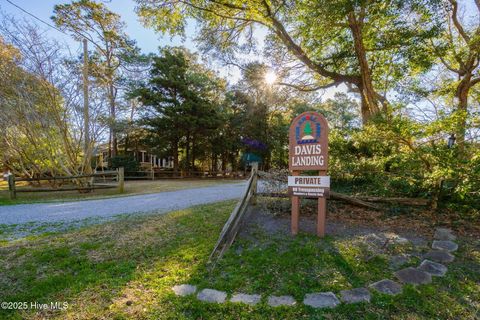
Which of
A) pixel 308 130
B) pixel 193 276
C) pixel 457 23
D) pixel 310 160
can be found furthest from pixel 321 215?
pixel 457 23

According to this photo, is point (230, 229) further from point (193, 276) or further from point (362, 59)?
point (362, 59)

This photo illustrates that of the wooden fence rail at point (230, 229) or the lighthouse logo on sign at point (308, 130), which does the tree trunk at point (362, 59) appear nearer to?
the lighthouse logo on sign at point (308, 130)

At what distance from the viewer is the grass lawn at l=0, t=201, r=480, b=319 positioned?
211cm

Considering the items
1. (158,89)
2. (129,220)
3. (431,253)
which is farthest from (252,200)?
(158,89)

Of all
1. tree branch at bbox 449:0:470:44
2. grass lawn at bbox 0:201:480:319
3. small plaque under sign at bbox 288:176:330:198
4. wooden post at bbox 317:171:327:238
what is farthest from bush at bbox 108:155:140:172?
tree branch at bbox 449:0:470:44

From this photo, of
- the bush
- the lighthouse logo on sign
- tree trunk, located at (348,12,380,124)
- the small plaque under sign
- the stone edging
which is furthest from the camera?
the bush

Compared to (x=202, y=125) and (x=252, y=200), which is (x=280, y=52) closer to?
(x=252, y=200)

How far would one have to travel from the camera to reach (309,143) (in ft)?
12.4

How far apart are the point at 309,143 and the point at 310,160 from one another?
0.28 m

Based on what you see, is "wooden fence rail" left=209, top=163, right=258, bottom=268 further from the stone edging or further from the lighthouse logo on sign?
the lighthouse logo on sign

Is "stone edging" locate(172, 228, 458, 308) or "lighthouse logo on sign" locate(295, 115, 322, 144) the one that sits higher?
"lighthouse logo on sign" locate(295, 115, 322, 144)

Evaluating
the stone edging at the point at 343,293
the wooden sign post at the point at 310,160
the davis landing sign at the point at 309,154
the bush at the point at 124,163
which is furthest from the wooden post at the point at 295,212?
the bush at the point at 124,163

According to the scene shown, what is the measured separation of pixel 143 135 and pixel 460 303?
22.2 meters

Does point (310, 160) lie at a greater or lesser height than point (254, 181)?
greater
